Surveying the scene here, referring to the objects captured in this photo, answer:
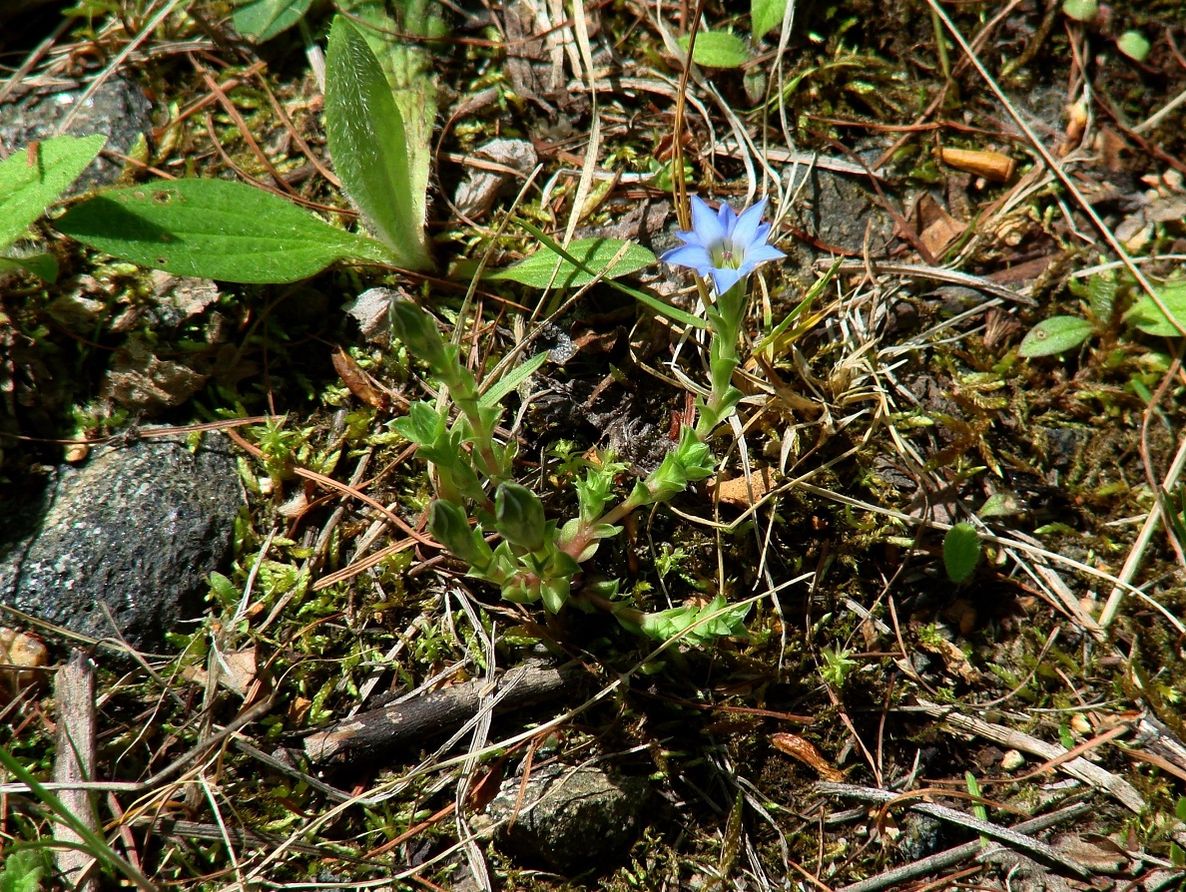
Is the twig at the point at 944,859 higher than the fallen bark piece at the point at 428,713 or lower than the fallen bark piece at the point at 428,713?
lower

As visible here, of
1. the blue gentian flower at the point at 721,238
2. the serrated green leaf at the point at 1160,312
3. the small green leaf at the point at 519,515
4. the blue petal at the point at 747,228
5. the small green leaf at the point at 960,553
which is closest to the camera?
the small green leaf at the point at 519,515

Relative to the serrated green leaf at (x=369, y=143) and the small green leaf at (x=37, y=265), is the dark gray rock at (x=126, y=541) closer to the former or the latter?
the small green leaf at (x=37, y=265)

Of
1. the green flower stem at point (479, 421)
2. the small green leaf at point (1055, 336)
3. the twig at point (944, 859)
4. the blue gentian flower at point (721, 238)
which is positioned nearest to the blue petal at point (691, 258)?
the blue gentian flower at point (721, 238)

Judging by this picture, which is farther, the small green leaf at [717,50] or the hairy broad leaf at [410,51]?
the small green leaf at [717,50]

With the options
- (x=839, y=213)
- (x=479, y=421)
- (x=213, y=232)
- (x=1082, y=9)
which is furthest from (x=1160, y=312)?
(x=213, y=232)

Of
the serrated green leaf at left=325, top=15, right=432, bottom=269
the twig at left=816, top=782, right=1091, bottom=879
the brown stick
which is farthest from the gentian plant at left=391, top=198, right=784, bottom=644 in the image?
the brown stick

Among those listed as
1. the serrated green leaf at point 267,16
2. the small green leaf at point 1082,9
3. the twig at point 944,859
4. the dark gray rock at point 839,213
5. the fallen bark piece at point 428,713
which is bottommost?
the twig at point 944,859

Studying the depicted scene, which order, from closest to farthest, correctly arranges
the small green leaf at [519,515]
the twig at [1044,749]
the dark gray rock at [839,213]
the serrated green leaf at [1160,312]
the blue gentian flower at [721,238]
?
the small green leaf at [519,515]
the blue gentian flower at [721,238]
the twig at [1044,749]
the serrated green leaf at [1160,312]
the dark gray rock at [839,213]
